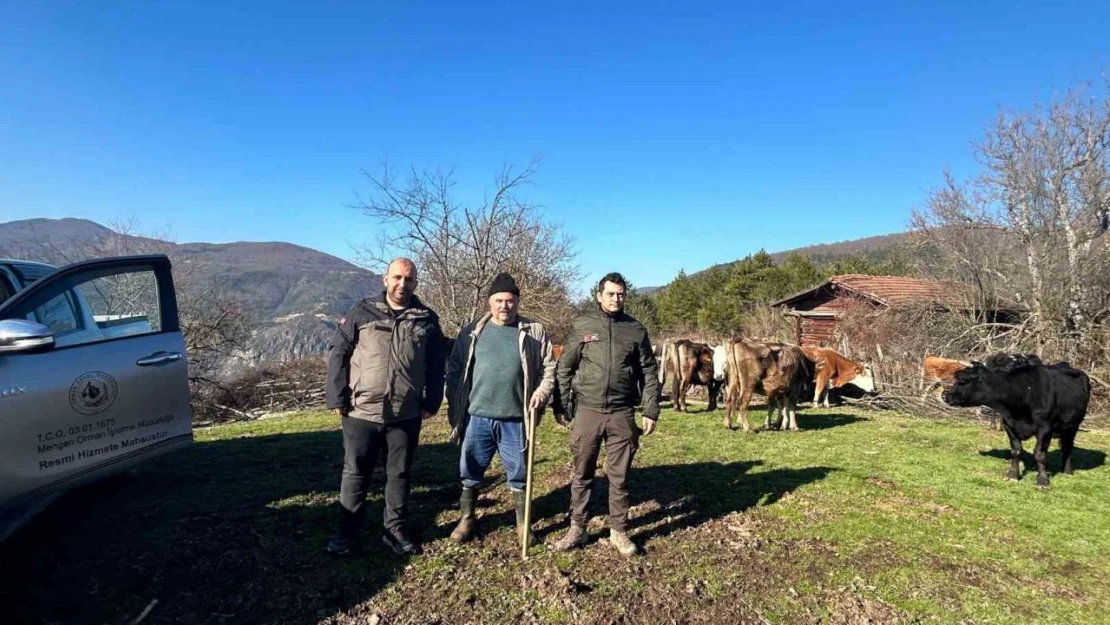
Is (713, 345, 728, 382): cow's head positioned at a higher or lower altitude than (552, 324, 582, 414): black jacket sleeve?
lower

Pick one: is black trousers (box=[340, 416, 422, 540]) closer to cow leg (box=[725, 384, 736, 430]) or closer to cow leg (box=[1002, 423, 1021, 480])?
cow leg (box=[1002, 423, 1021, 480])

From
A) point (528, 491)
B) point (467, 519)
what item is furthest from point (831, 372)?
point (467, 519)

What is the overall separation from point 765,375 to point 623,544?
606 cm

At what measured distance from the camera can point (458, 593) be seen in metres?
3.79

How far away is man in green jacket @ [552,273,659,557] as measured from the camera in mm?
4512

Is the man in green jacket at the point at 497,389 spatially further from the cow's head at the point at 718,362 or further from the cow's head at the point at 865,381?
the cow's head at the point at 865,381

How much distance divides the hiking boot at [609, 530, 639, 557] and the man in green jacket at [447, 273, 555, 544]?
25.5 inches

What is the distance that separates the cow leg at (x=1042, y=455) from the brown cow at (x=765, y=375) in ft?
11.5

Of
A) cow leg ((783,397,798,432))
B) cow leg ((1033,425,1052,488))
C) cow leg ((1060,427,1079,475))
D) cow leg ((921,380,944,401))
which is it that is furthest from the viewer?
cow leg ((921,380,944,401))

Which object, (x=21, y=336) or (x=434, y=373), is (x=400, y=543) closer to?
(x=434, y=373)

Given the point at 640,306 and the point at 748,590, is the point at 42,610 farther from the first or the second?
the point at 640,306

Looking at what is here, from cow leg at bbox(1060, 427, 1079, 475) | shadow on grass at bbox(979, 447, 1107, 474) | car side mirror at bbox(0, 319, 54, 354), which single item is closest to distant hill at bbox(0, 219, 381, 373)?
car side mirror at bbox(0, 319, 54, 354)

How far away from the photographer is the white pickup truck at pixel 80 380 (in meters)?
3.42

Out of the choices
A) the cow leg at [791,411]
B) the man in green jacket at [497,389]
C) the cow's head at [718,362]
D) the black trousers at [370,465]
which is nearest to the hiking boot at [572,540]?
the man in green jacket at [497,389]
